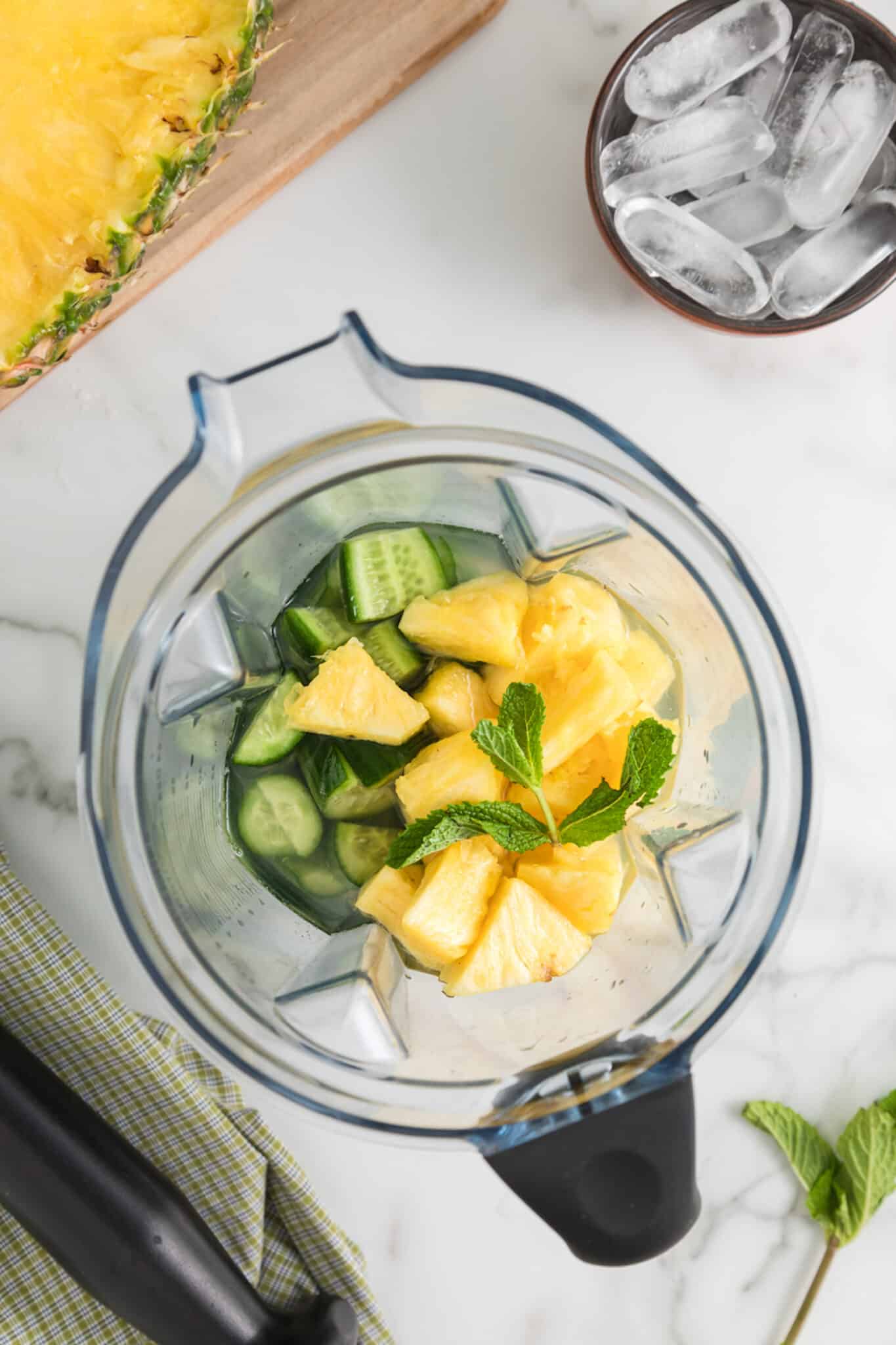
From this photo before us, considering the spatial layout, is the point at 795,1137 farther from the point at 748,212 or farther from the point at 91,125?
the point at 91,125

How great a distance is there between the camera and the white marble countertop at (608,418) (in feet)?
4.24

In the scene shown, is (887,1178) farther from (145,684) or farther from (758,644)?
(145,684)

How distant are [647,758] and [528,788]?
11cm

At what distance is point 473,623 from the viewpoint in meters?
1.06

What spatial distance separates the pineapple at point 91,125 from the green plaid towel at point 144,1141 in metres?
0.58

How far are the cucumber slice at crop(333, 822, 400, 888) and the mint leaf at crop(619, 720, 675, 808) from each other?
10.6 inches

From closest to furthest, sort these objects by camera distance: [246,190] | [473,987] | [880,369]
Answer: [473,987], [246,190], [880,369]

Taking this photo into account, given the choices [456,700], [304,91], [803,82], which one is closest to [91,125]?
[304,91]

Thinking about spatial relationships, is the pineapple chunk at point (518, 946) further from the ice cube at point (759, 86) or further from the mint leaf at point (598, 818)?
the ice cube at point (759, 86)

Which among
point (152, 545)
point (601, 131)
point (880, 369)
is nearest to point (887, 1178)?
point (880, 369)

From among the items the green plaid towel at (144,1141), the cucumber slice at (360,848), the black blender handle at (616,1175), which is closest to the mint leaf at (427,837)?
the cucumber slice at (360,848)

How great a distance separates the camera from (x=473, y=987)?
990mm

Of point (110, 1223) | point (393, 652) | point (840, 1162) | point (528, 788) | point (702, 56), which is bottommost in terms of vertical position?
point (840, 1162)

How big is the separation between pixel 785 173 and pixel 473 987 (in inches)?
36.9
